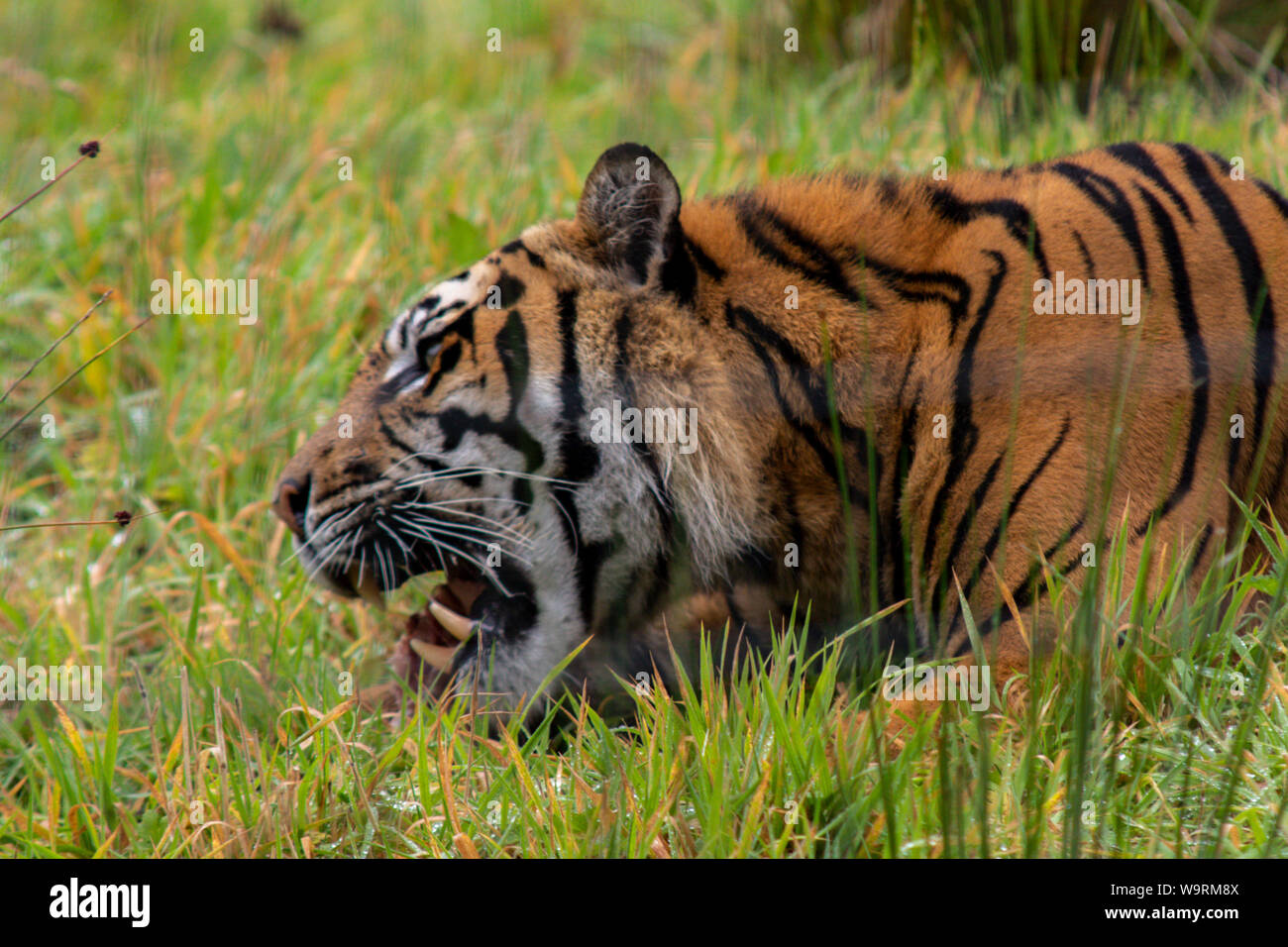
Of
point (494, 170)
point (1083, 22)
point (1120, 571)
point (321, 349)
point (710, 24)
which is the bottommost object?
point (1120, 571)

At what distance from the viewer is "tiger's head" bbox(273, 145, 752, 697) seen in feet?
9.24

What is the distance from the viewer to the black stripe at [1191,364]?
2.58m

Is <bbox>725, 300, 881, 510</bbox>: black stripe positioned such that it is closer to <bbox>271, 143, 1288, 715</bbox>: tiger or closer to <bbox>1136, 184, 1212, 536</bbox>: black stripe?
<bbox>271, 143, 1288, 715</bbox>: tiger

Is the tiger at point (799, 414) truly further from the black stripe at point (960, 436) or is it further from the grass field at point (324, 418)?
the grass field at point (324, 418)

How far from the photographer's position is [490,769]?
2539 millimetres

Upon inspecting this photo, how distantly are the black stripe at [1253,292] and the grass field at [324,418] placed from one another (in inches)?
12.0

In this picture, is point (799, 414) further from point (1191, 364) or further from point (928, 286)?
point (1191, 364)

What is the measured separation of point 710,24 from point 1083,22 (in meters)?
2.06

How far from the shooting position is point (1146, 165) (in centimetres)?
304

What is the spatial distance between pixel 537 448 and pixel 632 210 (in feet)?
1.86

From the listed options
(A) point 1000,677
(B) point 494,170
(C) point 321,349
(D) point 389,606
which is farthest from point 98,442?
(A) point 1000,677

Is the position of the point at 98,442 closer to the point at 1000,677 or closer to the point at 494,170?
the point at 494,170

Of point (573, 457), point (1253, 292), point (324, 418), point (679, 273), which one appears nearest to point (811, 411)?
point (679, 273)
